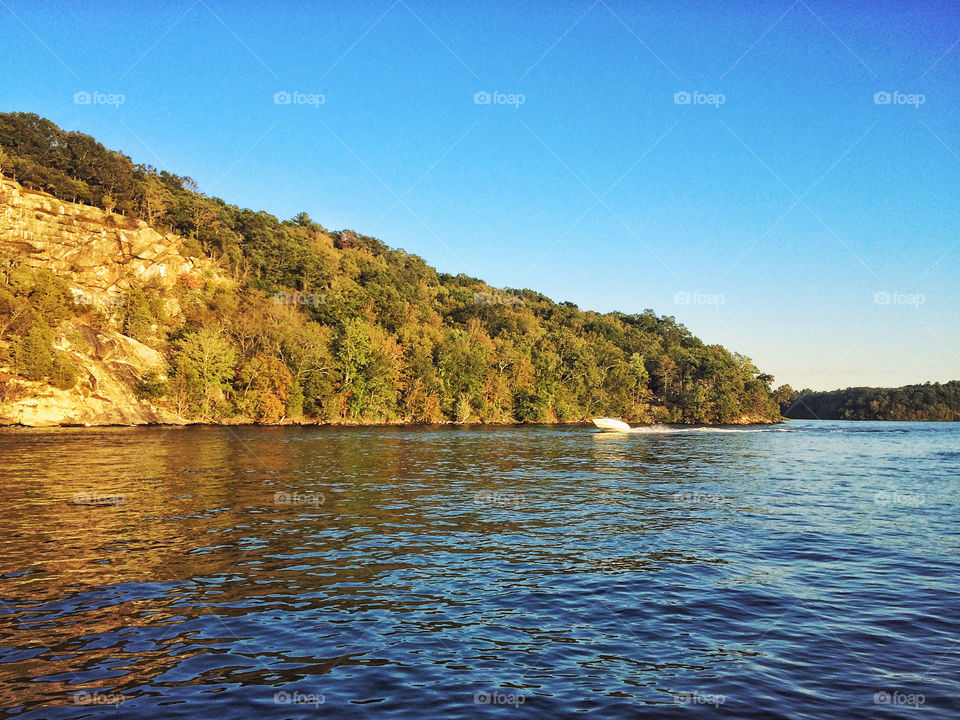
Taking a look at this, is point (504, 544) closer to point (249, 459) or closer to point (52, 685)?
point (52, 685)

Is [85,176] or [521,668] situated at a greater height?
[85,176]

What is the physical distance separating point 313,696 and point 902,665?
971cm

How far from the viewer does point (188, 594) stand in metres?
13.5

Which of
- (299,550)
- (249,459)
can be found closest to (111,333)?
(249,459)
